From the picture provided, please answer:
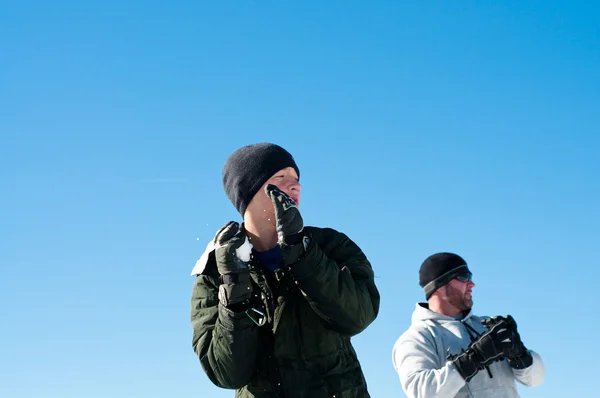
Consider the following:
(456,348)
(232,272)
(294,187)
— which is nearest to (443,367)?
(456,348)

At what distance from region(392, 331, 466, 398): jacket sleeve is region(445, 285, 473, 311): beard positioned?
64 centimetres

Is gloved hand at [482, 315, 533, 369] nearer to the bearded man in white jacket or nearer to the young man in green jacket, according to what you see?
the bearded man in white jacket

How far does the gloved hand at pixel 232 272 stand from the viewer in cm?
420

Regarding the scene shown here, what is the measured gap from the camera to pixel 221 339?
434cm

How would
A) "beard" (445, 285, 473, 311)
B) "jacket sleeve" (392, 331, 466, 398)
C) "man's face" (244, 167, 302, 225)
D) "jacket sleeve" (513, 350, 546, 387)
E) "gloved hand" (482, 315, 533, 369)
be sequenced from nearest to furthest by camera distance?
"man's face" (244, 167, 302, 225), "jacket sleeve" (392, 331, 466, 398), "gloved hand" (482, 315, 533, 369), "jacket sleeve" (513, 350, 546, 387), "beard" (445, 285, 473, 311)

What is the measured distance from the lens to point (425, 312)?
323 inches

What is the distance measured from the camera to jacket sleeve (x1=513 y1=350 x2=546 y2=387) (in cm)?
753

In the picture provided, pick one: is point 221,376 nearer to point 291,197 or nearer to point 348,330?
point 348,330

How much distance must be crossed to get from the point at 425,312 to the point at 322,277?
4.29m

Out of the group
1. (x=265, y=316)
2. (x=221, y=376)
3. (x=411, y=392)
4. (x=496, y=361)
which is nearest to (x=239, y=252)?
(x=265, y=316)

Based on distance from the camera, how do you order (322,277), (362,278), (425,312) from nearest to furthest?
(322,277) → (362,278) → (425,312)

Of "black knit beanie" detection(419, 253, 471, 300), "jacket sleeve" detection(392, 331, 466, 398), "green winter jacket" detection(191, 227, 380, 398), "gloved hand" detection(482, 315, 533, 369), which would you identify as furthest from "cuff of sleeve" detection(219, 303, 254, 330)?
"black knit beanie" detection(419, 253, 471, 300)

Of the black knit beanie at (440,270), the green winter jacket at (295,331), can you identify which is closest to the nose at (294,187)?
the green winter jacket at (295,331)

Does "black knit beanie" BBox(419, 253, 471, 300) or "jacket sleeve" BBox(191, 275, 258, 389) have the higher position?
"black knit beanie" BBox(419, 253, 471, 300)
